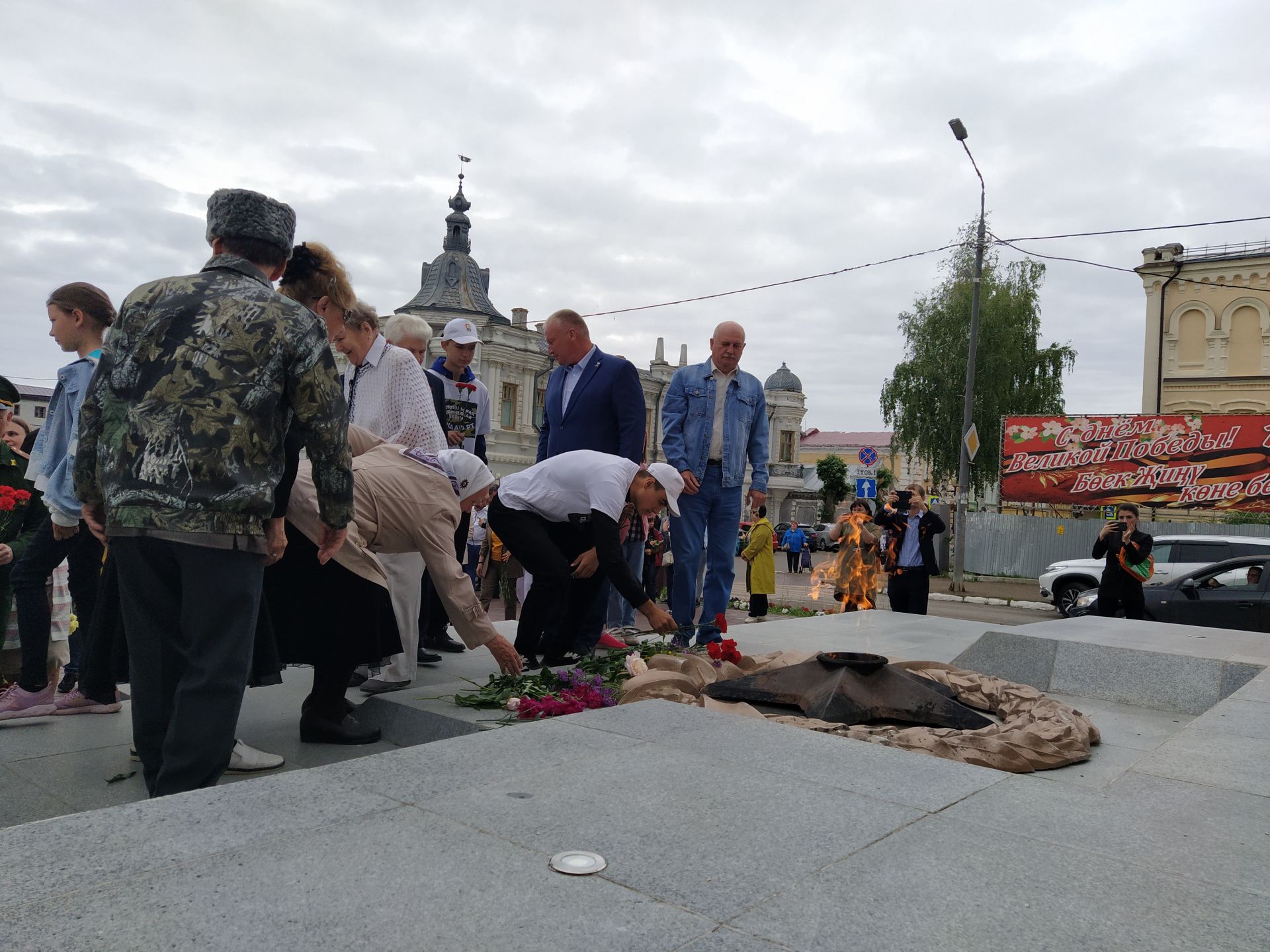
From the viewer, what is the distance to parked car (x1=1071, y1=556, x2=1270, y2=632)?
1163 centimetres

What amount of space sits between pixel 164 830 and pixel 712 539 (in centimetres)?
479

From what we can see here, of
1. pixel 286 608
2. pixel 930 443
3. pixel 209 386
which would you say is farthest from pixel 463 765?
pixel 930 443

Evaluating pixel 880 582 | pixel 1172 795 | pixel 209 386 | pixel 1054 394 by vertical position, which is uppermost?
pixel 1054 394

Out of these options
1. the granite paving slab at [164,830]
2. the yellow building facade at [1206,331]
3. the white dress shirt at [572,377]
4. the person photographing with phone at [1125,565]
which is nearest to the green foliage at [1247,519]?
the yellow building facade at [1206,331]

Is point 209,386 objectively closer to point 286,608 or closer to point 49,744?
point 286,608

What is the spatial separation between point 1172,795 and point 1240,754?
67 centimetres

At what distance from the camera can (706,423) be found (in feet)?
20.9

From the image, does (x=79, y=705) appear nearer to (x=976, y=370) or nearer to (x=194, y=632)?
(x=194, y=632)

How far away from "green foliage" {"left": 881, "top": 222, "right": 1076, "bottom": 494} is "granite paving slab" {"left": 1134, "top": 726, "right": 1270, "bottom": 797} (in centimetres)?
3117

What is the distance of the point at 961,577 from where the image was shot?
21828 mm

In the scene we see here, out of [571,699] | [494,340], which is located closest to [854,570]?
[571,699]

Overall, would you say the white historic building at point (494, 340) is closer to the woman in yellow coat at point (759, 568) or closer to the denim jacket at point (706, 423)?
the woman in yellow coat at point (759, 568)

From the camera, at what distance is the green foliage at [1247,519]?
77.3 feet

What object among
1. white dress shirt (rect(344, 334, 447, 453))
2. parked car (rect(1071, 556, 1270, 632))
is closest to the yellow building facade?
parked car (rect(1071, 556, 1270, 632))
